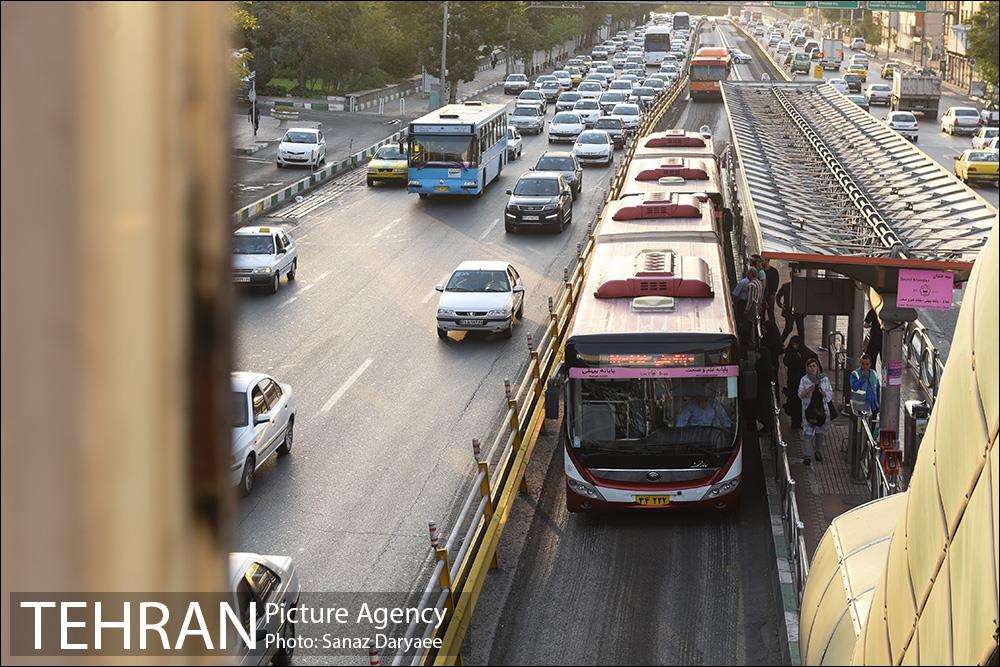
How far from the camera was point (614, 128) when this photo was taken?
59.9 metres

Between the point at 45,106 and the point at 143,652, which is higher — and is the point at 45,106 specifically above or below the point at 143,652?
above

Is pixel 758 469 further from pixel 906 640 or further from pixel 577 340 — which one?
pixel 906 640

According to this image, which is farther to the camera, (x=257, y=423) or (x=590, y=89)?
(x=590, y=89)

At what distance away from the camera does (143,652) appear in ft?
3.51

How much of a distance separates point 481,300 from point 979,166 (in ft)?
104

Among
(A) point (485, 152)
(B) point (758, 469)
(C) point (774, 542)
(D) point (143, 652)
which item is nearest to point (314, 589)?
(C) point (774, 542)

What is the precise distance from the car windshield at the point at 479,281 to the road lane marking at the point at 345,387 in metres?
2.96

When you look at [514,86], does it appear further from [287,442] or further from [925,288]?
[925,288]

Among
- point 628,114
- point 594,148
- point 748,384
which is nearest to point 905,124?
point 628,114

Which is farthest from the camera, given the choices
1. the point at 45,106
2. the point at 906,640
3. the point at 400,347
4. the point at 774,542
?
the point at 400,347

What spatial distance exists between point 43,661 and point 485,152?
43.7m

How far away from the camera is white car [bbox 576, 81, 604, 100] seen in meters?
77.4

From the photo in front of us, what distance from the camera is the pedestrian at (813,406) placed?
17.2 m

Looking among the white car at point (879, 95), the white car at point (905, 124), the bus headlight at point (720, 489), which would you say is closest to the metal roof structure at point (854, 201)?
the bus headlight at point (720, 489)
